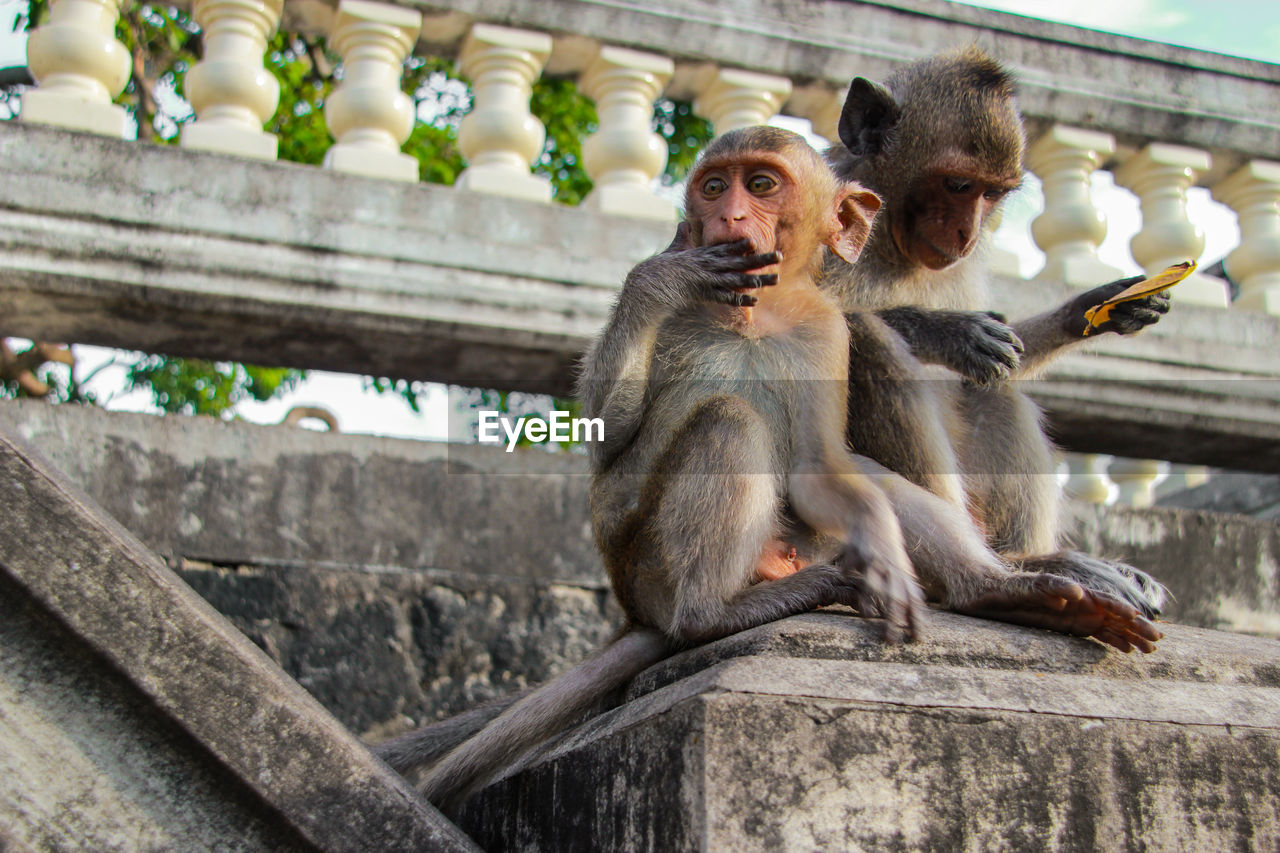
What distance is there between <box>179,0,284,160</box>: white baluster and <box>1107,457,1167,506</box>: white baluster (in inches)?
199

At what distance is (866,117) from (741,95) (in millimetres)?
1085

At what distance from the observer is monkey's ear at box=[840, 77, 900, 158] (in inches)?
150

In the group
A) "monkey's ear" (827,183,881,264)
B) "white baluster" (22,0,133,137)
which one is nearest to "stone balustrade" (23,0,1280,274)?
"white baluster" (22,0,133,137)

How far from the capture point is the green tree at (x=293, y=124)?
9.95 metres

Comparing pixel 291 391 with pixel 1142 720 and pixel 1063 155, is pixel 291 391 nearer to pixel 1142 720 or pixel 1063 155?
pixel 1063 155

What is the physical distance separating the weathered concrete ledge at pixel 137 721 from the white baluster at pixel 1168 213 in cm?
410

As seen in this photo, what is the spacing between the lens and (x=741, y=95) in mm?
4832

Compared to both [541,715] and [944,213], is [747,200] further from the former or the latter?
[541,715]

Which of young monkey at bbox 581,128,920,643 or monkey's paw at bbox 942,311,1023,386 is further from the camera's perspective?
monkey's paw at bbox 942,311,1023,386

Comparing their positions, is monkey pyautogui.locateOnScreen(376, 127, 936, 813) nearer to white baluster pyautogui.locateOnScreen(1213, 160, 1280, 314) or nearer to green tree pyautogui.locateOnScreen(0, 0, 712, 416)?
white baluster pyautogui.locateOnScreen(1213, 160, 1280, 314)

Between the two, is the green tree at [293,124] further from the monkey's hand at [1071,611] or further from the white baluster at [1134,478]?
the monkey's hand at [1071,611]

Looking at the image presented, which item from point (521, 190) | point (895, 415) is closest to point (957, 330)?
point (895, 415)

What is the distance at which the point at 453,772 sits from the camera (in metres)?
2.91

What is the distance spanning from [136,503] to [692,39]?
2667 mm
